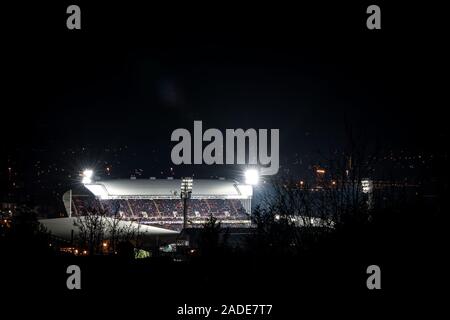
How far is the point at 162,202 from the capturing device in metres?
37.8

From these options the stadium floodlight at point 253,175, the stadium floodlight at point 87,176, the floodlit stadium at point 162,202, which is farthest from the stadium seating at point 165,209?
the stadium floodlight at point 253,175

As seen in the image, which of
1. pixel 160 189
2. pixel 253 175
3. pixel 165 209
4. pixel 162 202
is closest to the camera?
pixel 253 175

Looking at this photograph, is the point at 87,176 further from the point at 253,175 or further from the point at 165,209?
the point at 253,175

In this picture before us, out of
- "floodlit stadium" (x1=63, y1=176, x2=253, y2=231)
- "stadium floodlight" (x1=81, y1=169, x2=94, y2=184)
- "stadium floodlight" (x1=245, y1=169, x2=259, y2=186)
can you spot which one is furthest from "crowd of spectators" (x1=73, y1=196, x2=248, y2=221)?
"stadium floodlight" (x1=245, y1=169, x2=259, y2=186)

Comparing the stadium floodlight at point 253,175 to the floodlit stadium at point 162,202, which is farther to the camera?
the floodlit stadium at point 162,202

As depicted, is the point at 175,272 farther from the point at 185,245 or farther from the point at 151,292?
the point at 185,245

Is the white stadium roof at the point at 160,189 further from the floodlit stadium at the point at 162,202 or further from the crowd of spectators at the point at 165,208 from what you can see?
the crowd of spectators at the point at 165,208

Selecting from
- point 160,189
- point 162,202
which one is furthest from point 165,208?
point 160,189

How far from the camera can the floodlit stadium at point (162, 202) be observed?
117 feet

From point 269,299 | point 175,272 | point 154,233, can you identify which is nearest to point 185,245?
point 154,233

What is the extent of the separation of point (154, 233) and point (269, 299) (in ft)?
62.3

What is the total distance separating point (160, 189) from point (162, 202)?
1.43 metres

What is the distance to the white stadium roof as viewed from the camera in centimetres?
3688
